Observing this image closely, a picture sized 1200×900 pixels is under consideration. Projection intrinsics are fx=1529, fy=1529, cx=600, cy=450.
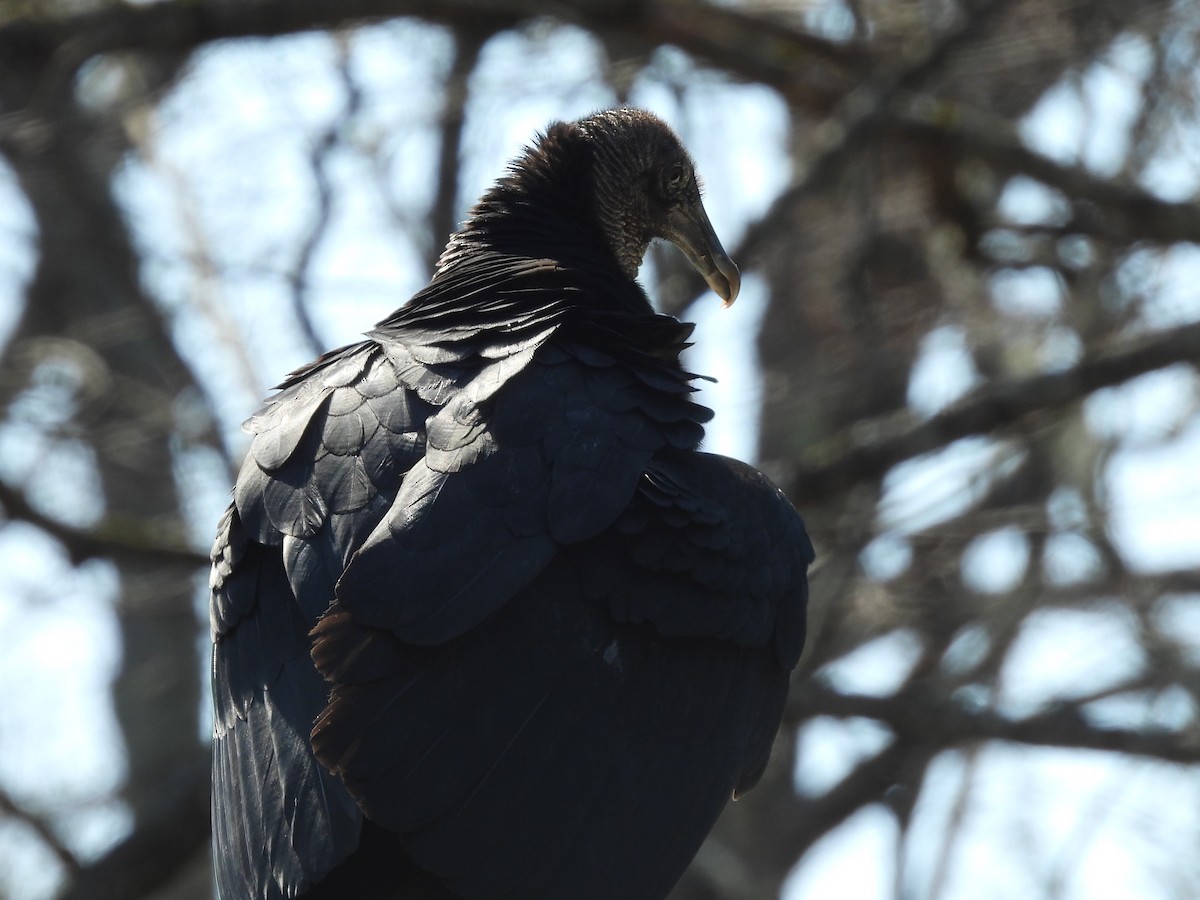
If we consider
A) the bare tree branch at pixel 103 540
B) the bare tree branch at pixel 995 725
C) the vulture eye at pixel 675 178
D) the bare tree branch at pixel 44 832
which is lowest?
the bare tree branch at pixel 995 725

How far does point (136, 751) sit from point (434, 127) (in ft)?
14.1

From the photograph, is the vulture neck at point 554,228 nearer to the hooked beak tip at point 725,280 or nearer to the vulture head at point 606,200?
the vulture head at point 606,200

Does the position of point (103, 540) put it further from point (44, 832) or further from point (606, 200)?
point (606, 200)

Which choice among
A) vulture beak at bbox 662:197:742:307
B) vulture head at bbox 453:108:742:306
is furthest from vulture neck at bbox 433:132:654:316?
vulture beak at bbox 662:197:742:307

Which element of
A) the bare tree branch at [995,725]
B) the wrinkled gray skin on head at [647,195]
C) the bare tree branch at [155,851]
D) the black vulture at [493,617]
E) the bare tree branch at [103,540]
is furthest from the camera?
the bare tree branch at [103,540]

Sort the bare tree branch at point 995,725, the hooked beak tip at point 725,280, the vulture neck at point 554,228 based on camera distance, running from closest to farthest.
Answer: the vulture neck at point 554,228, the hooked beak tip at point 725,280, the bare tree branch at point 995,725

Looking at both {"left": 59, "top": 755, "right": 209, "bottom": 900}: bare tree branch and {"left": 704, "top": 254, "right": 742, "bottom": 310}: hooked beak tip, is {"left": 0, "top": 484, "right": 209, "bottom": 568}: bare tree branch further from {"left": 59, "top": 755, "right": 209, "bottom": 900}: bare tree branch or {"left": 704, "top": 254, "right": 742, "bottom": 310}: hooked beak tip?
{"left": 704, "top": 254, "right": 742, "bottom": 310}: hooked beak tip

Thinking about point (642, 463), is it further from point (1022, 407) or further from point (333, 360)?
point (1022, 407)

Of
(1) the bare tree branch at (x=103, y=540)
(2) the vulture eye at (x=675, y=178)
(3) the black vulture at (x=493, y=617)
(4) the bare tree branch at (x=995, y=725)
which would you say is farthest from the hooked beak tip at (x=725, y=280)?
(1) the bare tree branch at (x=103, y=540)

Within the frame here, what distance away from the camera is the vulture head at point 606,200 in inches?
164

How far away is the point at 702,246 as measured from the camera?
4.66 metres

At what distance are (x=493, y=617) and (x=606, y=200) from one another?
188cm

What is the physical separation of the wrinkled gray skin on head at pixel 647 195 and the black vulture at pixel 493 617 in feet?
2.91

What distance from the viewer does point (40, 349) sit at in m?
8.98
